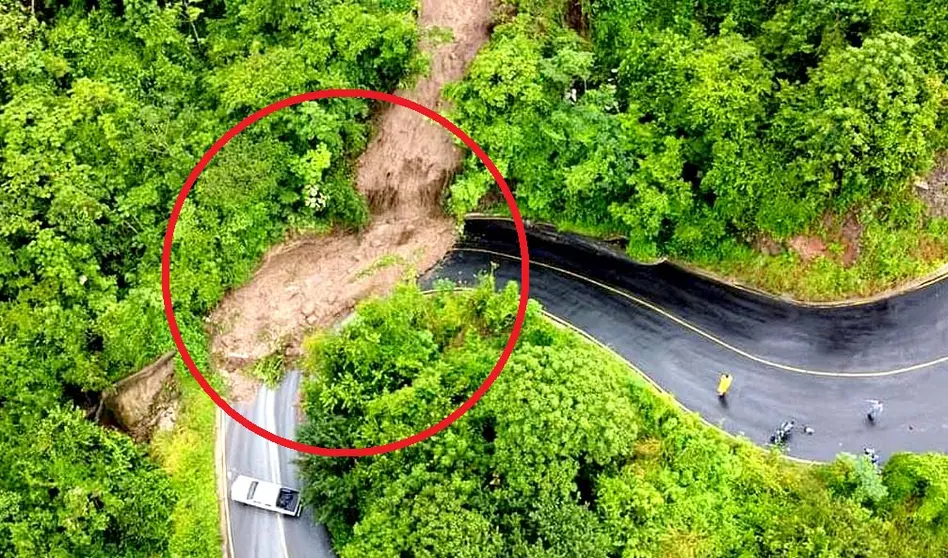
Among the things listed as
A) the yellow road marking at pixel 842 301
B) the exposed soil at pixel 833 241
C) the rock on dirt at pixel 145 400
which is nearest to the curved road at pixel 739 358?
the yellow road marking at pixel 842 301

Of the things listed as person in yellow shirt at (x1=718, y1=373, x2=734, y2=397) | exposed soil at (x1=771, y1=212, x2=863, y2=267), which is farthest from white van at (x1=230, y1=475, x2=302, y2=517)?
exposed soil at (x1=771, y1=212, x2=863, y2=267)

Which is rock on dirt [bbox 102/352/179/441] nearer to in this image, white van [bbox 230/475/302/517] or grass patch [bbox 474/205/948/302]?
white van [bbox 230/475/302/517]

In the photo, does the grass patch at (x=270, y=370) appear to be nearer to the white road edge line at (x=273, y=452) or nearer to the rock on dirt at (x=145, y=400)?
the white road edge line at (x=273, y=452)

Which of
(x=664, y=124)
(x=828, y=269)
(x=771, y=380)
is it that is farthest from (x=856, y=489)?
(x=664, y=124)

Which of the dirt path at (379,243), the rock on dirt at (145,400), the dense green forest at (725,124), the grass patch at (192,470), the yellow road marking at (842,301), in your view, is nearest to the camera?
the dense green forest at (725,124)

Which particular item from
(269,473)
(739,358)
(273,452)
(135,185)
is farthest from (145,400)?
(739,358)

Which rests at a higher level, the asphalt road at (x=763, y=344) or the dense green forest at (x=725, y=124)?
the dense green forest at (x=725, y=124)

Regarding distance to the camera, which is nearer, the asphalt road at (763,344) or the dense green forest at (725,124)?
the dense green forest at (725,124)
